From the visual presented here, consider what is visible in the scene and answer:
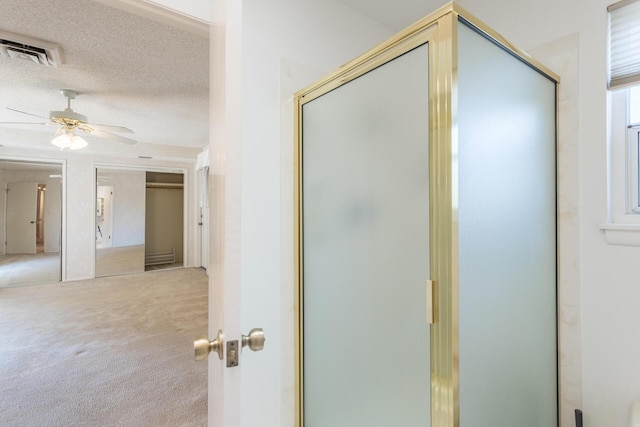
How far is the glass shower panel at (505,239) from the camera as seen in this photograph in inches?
31.1

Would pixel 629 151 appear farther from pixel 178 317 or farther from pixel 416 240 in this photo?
pixel 178 317

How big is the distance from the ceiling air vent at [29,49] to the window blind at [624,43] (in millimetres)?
3242

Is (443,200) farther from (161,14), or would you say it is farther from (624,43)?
(161,14)

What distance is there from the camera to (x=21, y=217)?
6.36 m

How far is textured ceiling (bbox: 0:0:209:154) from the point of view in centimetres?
178

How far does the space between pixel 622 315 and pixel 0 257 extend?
372 inches

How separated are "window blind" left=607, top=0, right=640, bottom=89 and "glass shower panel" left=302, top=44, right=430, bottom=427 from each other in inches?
35.7

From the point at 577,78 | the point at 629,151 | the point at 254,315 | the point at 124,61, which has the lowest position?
the point at 254,315

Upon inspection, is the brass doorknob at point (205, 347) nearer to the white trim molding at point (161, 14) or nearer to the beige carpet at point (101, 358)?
the white trim molding at point (161, 14)

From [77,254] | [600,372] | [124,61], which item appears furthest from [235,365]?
[77,254]

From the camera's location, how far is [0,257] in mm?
6117

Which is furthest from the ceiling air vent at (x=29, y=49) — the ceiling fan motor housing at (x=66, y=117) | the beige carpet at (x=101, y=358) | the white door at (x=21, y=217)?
the white door at (x=21, y=217)

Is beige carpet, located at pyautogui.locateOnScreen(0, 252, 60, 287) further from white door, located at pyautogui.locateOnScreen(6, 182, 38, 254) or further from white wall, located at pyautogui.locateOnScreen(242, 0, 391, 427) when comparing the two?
white wall, located at pyautogui.locateOnScreen(242, 0, 391, 427)

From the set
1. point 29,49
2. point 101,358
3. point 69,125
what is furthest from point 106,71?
point 101,358
